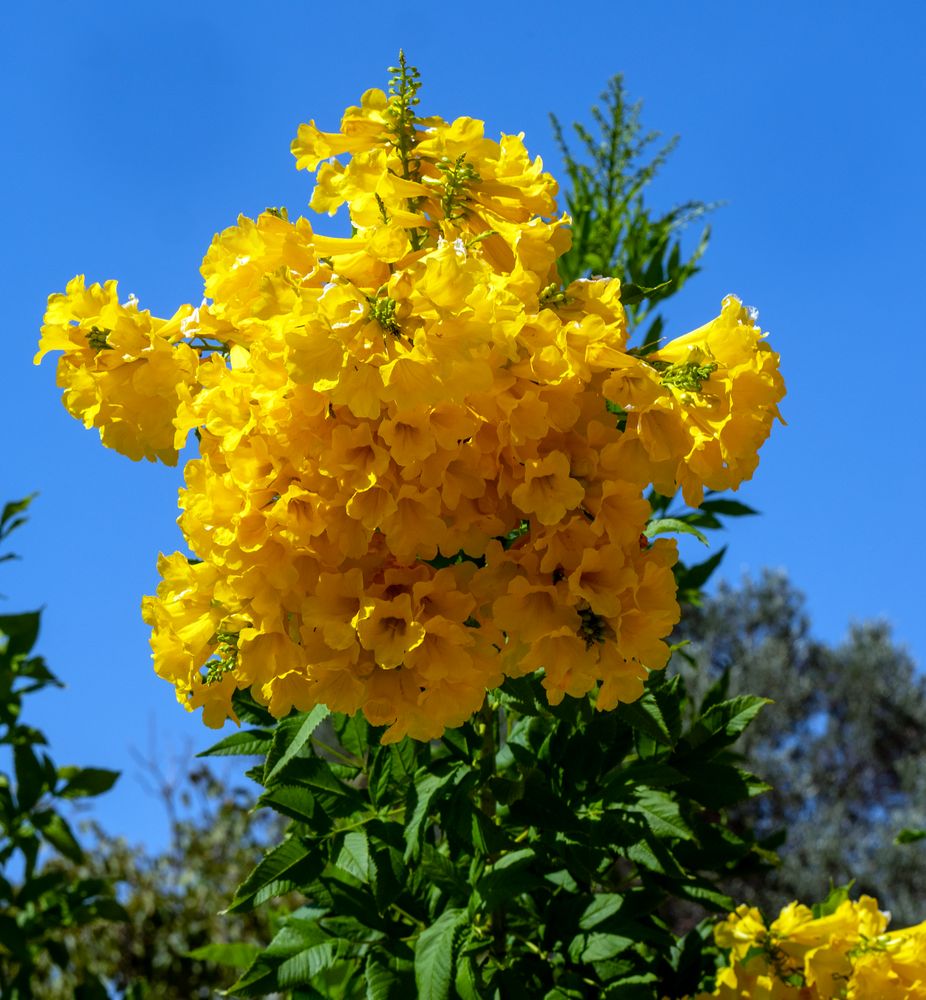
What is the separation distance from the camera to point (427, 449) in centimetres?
157

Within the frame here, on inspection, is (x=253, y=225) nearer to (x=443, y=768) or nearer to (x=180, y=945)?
(x=443, y=768)

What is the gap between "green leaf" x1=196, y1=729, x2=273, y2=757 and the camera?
229 cm

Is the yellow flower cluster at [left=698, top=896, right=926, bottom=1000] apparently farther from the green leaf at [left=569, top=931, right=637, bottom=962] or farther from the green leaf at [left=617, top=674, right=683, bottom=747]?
the green leaf at [left=617, top=674, right=683, bottom=747]

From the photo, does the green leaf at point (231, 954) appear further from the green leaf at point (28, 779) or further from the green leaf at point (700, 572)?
the green leaf at point (700, 572)

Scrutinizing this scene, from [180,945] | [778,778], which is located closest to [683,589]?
[180,945]

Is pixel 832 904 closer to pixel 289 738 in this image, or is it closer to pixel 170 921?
pixel 289 738

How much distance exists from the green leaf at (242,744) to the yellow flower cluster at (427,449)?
438 mm

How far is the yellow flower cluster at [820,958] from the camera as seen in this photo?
249cm

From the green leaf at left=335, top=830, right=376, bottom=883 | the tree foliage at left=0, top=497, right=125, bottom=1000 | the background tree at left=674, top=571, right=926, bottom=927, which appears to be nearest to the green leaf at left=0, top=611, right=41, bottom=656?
the tree foliage at left=0, top=497, right=125, bottom=1000

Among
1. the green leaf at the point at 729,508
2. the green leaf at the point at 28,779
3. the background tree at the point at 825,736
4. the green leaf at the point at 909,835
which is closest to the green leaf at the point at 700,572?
the green leaf at the point at 729,508

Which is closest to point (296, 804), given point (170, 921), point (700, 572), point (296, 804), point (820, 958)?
point (296, 804)

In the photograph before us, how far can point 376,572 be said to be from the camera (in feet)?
5.61

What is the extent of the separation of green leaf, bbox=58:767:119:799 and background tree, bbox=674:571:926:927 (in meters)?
8.47

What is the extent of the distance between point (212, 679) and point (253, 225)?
0.72 meters
